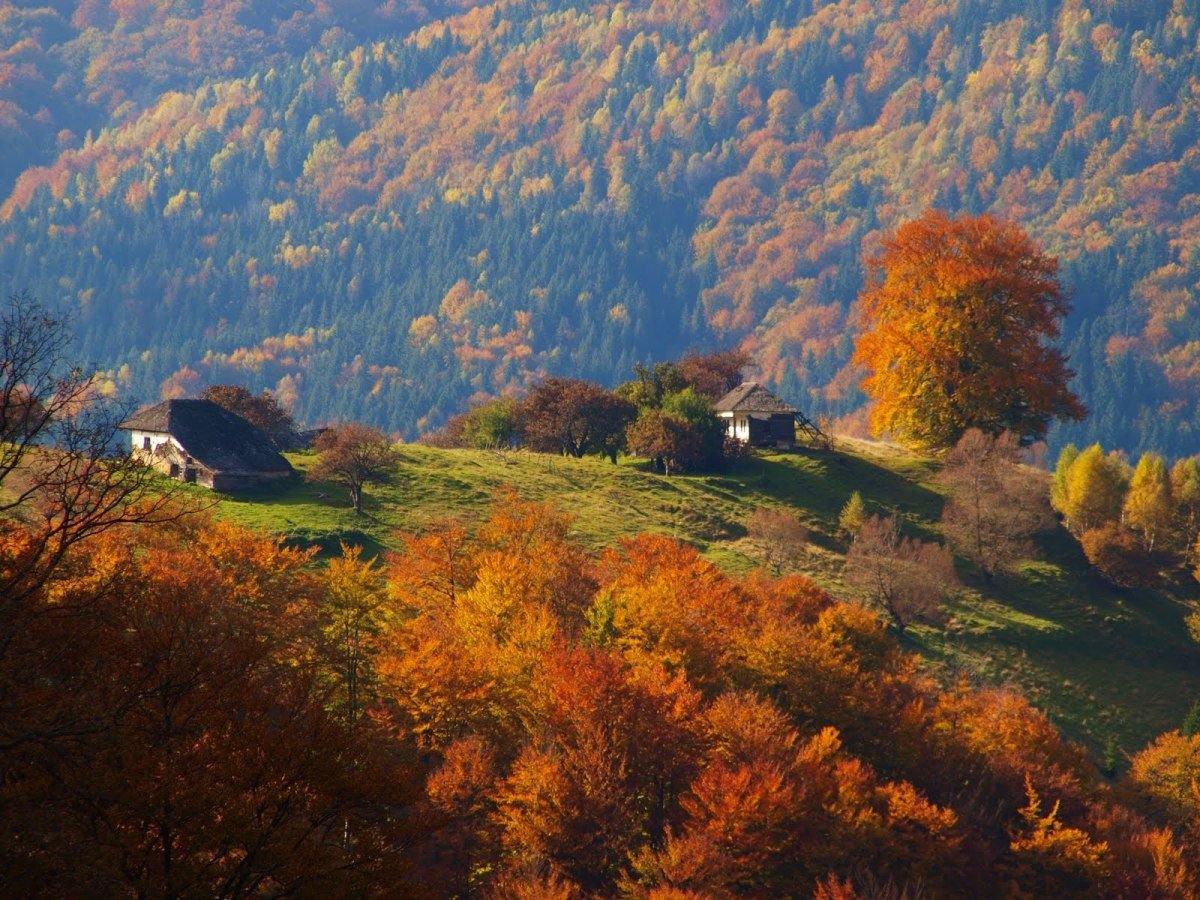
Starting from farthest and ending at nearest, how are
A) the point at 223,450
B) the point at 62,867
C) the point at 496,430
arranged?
the point at 496,430 → the point at 223,450 → the point at 62,867

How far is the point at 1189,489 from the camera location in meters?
94.4

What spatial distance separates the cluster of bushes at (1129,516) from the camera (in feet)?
235

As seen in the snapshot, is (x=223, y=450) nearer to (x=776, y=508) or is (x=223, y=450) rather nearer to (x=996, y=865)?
(x=776, y=508)

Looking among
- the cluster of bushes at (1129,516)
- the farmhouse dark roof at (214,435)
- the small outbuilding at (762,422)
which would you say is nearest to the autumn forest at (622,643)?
the small outbuilding at (762,422)

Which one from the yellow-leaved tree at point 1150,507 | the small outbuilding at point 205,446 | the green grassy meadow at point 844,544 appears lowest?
the yellow-leaved tree at point 1150,507

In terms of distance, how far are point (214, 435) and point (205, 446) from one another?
1285mm

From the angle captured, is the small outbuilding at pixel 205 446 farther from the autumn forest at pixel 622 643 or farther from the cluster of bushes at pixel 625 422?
the cluster of bushes at pixel 625 422

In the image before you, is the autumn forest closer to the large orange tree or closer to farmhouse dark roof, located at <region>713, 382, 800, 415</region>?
the large orange tree

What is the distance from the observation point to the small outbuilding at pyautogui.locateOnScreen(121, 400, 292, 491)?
2586 inches

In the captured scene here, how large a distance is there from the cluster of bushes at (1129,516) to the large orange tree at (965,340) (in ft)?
18.9

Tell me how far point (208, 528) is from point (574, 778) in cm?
1763

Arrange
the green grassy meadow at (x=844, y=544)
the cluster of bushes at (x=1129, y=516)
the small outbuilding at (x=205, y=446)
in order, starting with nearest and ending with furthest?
the green grassy meadow at (x=844, y=544)
the small outbuilding at (x=205, y=446)
the cluster of bushes at (x=1129, y=516)

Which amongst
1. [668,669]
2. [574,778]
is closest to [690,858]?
[574,778]

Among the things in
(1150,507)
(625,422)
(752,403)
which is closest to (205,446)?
(625,422)
